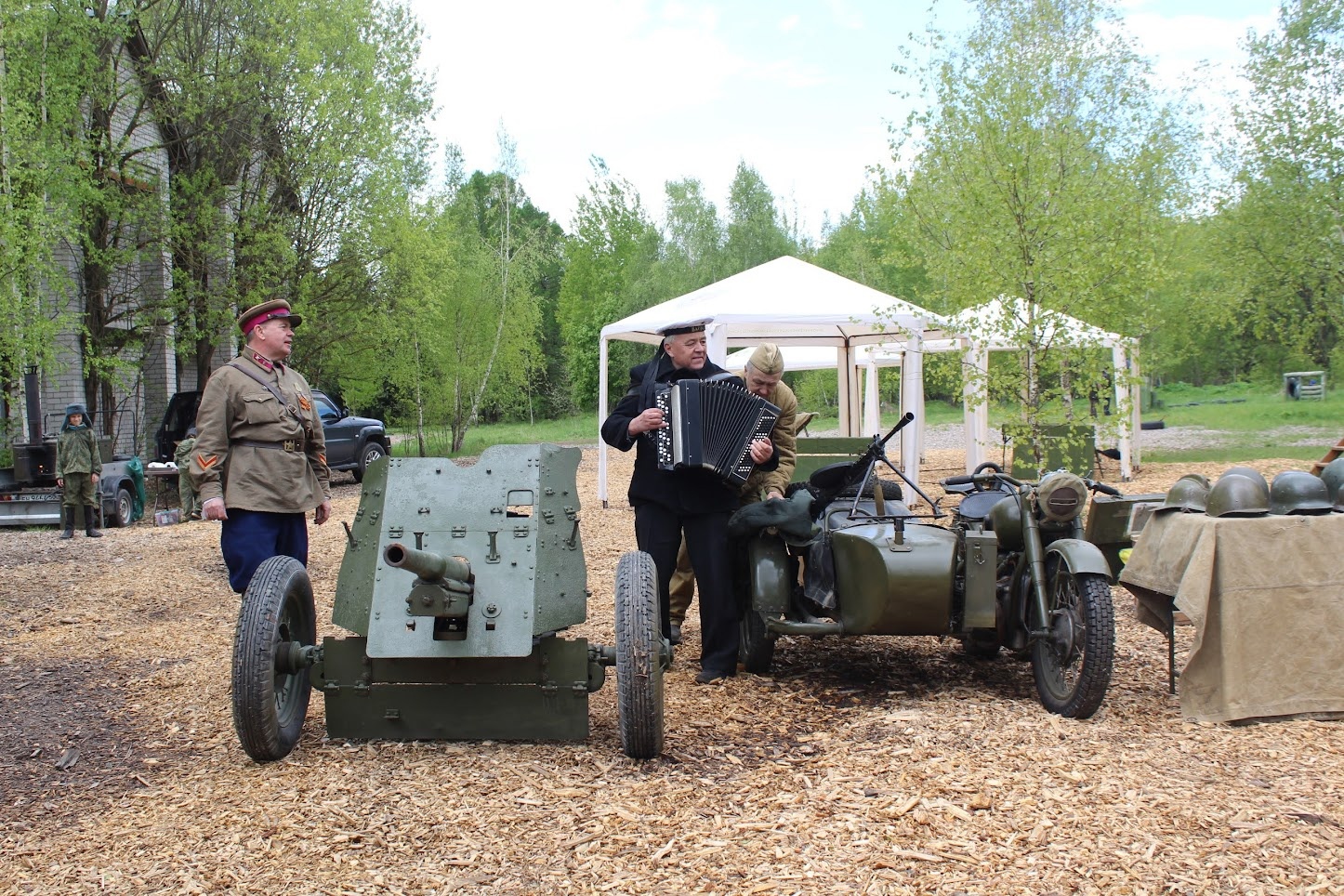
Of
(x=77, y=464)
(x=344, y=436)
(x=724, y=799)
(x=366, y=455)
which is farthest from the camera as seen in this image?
(x=366, y=455)

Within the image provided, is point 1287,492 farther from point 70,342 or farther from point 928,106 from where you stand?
point 70,342

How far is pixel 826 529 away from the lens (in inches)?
209

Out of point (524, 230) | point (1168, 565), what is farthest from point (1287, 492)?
point (524, 230)

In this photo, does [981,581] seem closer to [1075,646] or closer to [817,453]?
[1075,646]

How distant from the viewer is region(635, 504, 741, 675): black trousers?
5.22 metres

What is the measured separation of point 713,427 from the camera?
16.1 ft

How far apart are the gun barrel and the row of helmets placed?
2.97m

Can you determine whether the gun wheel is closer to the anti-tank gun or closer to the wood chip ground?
the anti-tank gun

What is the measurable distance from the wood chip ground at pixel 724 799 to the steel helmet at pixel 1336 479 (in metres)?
0.80

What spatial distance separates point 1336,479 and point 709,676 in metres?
2.87

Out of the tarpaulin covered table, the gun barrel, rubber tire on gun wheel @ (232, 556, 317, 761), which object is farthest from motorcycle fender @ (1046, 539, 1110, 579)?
rubber tire on gun wheel @ (232, 556, 317, 761)

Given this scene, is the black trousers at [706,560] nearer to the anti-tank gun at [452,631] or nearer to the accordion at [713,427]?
the accordion at [713,427]

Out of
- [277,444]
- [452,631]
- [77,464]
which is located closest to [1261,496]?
[452,631]

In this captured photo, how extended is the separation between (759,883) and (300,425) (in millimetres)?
2994
